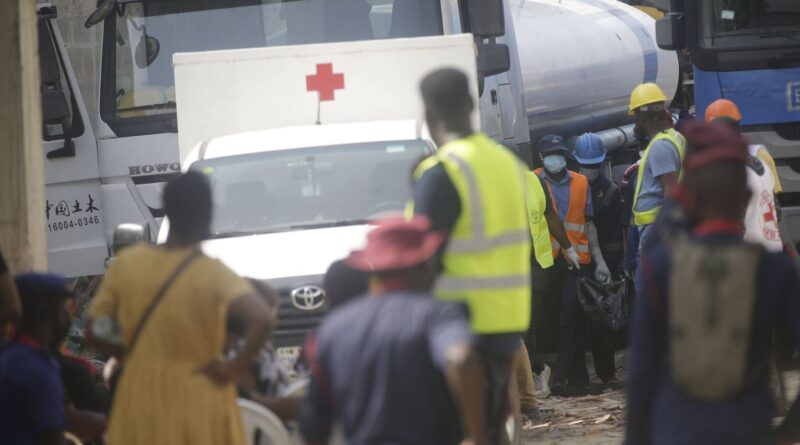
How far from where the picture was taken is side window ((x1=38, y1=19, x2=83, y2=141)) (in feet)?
41.0

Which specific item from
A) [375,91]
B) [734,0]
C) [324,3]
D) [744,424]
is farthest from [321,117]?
[744,424]

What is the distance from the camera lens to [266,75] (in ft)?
34.1

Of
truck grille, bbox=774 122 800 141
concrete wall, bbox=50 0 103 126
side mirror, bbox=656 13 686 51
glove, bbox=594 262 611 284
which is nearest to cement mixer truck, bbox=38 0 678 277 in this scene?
side mirror, bbox=656 13 686 51

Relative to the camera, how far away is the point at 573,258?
482 inches

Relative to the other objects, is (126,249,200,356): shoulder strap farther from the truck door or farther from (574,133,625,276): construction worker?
(574,133,625,276): construction worker

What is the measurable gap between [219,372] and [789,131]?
793cm

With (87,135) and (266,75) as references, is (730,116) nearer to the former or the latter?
(266,75)

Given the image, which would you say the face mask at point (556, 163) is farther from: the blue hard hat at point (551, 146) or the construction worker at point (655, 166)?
the construction worker at point (655, 166)

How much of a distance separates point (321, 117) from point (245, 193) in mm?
1266

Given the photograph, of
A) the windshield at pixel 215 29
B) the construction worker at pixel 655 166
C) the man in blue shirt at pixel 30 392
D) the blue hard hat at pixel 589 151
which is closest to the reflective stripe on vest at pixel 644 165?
the construction worker at pixel 655 166

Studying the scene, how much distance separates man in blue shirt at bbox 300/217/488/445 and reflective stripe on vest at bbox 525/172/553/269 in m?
7.40

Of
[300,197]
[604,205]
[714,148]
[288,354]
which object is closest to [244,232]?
[300,197]

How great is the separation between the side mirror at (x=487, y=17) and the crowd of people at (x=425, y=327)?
227 inches

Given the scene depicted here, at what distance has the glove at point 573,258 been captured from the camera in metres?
12.2
